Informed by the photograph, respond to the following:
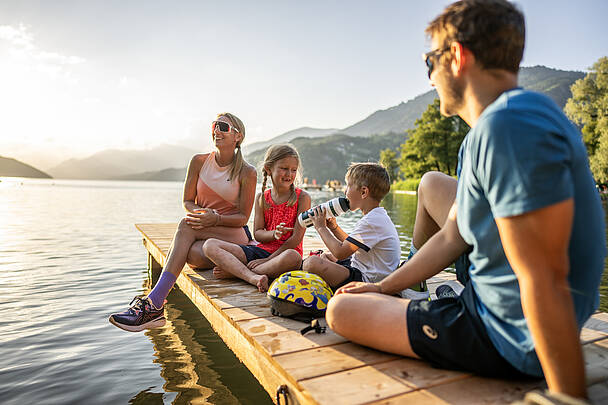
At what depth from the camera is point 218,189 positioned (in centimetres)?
497

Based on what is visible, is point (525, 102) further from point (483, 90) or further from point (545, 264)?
point (545, 264)

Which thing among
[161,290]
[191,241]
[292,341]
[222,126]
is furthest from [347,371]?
[222,126]

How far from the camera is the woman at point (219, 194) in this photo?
4.51 m

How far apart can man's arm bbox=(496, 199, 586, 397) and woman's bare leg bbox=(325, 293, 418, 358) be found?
0.81m

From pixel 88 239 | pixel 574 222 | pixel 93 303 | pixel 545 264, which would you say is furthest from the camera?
pixel 88 239

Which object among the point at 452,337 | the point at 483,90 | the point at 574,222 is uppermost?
the point at 483,90

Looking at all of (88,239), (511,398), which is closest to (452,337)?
(511,398)

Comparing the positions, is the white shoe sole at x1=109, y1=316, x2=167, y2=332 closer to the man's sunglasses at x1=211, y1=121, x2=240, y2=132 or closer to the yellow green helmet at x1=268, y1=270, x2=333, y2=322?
the yellow green helmet at x1=268, y1=270, x2=333, y2=322

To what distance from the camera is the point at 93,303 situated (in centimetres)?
613

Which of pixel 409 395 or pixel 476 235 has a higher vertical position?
pixel 476 235

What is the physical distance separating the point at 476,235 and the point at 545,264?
1.41 feet

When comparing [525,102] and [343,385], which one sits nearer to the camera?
[525,102]

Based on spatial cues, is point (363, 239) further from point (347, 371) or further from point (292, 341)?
point (347, 371)

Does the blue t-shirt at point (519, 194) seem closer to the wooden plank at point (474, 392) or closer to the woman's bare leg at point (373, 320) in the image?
the wooden plank at point (474, 392)
